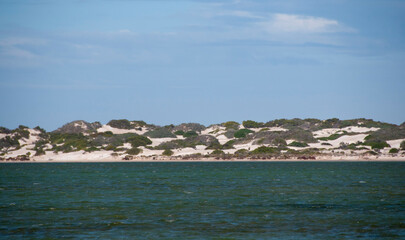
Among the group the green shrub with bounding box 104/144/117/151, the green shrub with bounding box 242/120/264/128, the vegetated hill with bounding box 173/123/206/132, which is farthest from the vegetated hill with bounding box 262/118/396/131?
the green shrub with bounding box 104/144/117/151

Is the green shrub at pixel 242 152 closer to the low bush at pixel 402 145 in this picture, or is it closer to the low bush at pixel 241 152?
the low bush at pixel 241 152

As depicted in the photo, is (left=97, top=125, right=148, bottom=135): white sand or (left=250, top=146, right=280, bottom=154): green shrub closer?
(left=250, top=146, right=280, bottom=154): green shrub

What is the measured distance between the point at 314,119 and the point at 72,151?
250 ft

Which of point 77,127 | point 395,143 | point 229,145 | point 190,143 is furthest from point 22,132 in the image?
point 395,143

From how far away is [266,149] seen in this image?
97.4 m

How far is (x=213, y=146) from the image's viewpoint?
10519 cm

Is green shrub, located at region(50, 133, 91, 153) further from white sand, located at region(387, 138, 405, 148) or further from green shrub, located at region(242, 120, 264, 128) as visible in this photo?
white sand, located at region(387, 138, 405, 148)

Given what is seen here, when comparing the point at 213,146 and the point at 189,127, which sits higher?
the point at 189,127

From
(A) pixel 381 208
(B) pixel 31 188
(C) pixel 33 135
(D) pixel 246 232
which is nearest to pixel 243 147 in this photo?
(C) pixel 33 135

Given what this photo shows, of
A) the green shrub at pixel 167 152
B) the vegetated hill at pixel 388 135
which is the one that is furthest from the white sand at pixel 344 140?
the green shrub at pixel 167 152

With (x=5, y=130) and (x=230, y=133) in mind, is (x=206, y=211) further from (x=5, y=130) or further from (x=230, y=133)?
(x=5, y=130)

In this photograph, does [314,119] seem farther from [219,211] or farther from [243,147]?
[219,211]

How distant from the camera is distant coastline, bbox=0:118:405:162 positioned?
9328 centimetres

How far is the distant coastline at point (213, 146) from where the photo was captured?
93.3m
